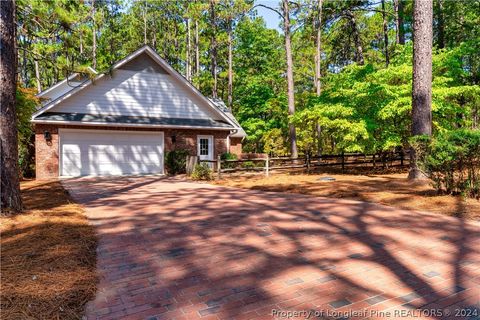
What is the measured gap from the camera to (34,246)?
4.68 meters

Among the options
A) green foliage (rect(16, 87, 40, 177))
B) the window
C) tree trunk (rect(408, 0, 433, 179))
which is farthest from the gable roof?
tree trunk (rect(408, 0, 433, 179))

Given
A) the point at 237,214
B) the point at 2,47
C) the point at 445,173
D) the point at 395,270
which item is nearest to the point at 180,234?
the point at 237,214

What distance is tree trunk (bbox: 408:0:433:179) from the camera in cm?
999

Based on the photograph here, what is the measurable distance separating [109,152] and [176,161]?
3.36m

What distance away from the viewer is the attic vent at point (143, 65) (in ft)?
57.6

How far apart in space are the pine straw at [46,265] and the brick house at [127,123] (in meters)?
10.0

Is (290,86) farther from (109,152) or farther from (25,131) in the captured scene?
(25,131)

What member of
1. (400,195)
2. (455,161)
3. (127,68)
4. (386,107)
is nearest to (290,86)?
(386,107)

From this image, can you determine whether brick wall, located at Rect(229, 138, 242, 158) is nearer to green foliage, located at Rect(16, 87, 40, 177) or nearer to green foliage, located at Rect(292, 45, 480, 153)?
green foliage, located at Rect(292, 45, 480, 153)

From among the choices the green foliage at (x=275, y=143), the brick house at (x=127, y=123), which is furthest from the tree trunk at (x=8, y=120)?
the green foliage at (x=275, y=143)

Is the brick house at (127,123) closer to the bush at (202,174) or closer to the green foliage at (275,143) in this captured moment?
the bush at (202,174)

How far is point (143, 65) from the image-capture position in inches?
705

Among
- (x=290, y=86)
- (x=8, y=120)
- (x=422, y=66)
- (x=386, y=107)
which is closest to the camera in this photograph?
(x=8, y=120)

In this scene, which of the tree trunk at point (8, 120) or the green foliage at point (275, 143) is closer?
the tree trunk at point (8, 120)
